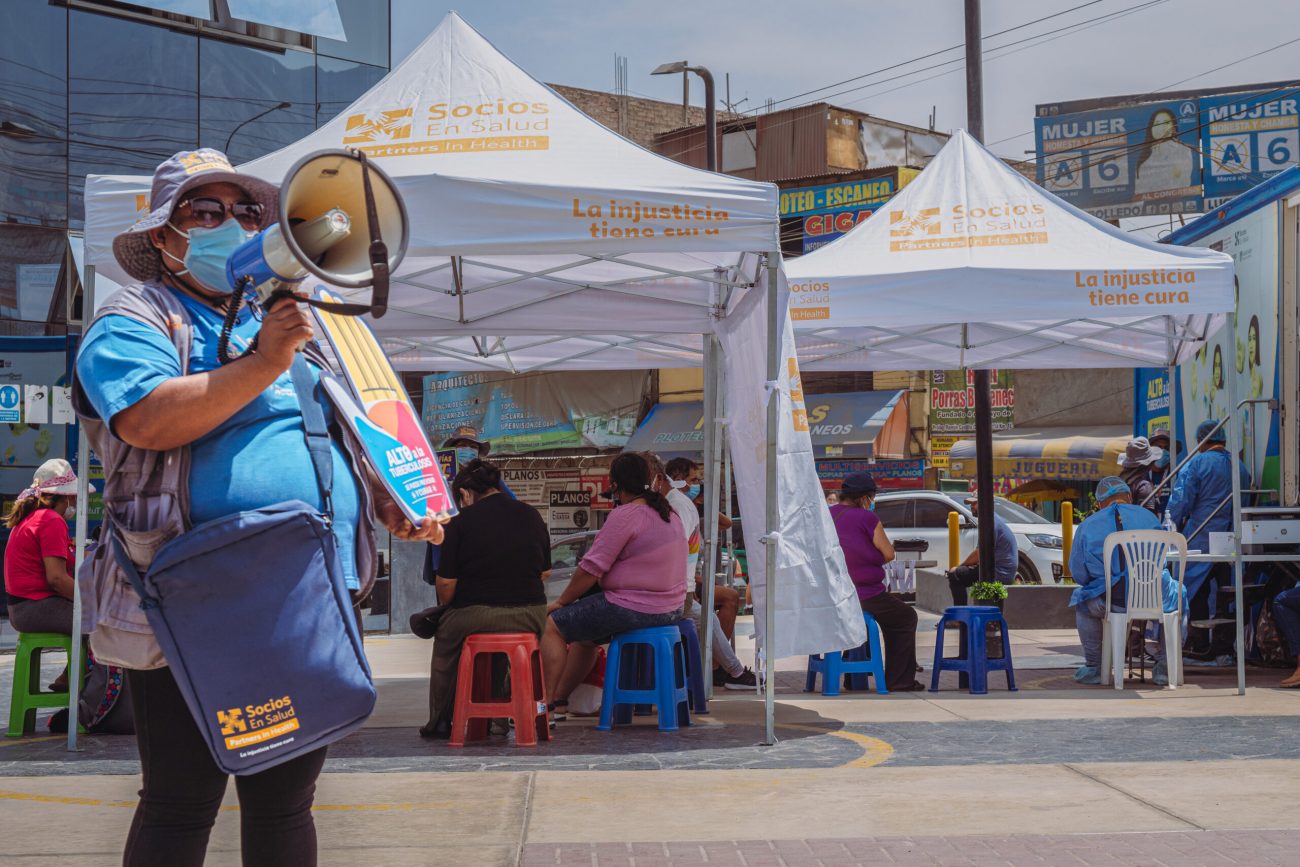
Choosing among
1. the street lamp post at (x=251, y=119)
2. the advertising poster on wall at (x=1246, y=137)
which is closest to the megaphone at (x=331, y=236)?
the street lamp post at (x=251, y=119)

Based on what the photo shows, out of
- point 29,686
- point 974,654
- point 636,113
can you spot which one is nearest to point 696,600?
point 974,654

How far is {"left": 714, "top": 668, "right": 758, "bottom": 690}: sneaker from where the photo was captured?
1019 centimetres

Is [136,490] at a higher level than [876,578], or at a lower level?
higher

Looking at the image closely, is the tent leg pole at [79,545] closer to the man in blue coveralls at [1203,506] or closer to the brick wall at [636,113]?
the man in blue coveralls at [1203,506]

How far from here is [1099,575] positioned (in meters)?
9.81

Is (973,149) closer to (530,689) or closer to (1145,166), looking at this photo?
(530,689)

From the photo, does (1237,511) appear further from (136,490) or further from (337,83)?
(337,83)

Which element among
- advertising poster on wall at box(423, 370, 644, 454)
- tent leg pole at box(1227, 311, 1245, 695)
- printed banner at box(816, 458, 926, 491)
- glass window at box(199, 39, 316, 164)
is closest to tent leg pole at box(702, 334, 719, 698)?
tent leg pole at box(1227, 311, 1245, 695)

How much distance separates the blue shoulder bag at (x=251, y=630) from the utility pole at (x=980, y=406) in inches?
500

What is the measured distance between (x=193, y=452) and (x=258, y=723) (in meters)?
0.48

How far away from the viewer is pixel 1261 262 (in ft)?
35.9

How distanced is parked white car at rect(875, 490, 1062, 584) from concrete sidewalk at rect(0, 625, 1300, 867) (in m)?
9.87

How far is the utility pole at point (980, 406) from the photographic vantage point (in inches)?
585

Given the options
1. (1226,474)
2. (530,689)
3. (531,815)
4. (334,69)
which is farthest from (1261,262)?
(334,69)
